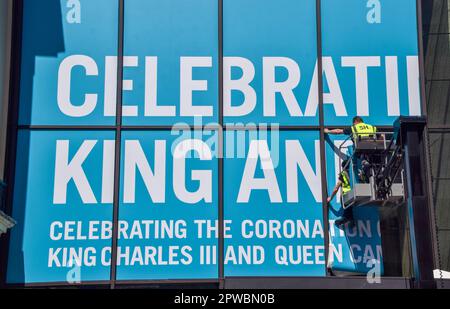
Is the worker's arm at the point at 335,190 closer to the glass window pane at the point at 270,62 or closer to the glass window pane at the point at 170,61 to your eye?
the glass window pane at the point at 270,62

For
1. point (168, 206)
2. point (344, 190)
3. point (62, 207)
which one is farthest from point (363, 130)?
point (62, 207)

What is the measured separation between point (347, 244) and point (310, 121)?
2.47 metres

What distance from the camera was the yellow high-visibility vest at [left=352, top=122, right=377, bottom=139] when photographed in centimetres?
1534

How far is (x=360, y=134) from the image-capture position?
1534 centimetres

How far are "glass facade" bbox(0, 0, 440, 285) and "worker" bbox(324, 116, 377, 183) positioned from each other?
22cm

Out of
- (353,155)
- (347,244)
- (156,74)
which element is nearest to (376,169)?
(353,155)

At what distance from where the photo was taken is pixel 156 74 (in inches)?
632

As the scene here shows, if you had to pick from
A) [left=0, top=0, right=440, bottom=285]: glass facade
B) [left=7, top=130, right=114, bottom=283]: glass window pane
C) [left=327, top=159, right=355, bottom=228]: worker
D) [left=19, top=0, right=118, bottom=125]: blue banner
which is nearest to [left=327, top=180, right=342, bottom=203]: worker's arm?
[left=327, top=159, right=355, bottom=228]: worker

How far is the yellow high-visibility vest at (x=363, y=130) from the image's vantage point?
15.3 m

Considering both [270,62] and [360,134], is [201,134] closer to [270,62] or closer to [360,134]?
[270,62]

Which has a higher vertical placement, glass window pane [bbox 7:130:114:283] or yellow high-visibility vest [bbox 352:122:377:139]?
yellow high-visibility vest [bbox 352:122:377:139]

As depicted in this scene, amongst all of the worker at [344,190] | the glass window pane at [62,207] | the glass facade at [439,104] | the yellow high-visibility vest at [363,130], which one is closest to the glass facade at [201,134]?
the glass window pane at [62,207]

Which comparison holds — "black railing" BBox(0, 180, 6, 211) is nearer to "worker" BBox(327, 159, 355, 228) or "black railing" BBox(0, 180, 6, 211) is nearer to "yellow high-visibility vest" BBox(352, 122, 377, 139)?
"worker" BBox(327, 159, 355, 228)
